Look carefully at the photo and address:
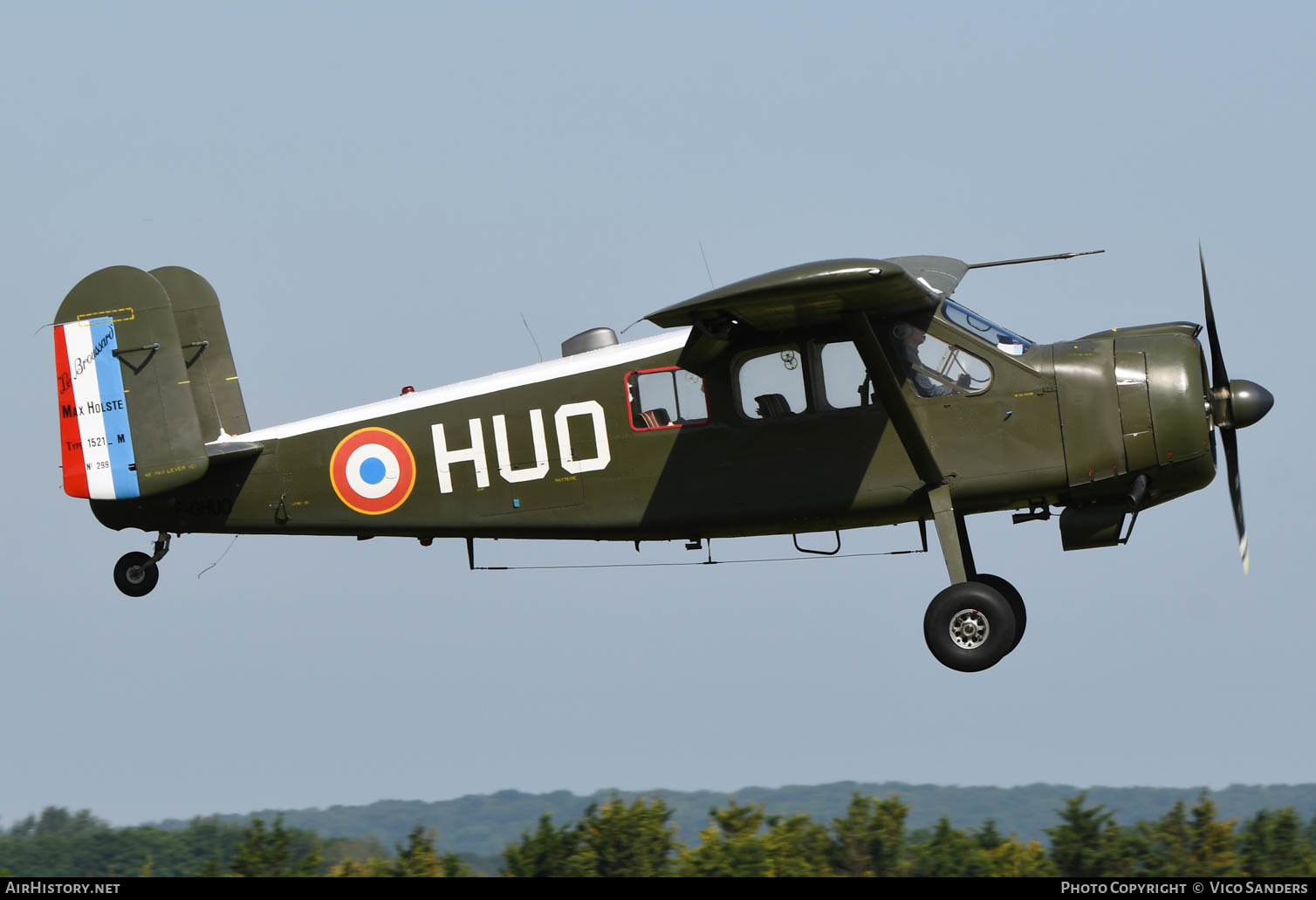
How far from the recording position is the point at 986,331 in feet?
37.9

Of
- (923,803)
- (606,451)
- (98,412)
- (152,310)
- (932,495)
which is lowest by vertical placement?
(923,803)

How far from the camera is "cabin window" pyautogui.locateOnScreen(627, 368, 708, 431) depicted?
11742mm

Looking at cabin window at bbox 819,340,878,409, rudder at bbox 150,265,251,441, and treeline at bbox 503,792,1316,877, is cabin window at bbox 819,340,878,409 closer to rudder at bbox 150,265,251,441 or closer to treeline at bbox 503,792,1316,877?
treeline at bbox 503,792,1316,877

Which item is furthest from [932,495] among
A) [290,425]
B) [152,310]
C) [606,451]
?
[152,310]

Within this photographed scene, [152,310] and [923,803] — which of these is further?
[923,803]

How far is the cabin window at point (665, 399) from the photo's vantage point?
38.5 feet

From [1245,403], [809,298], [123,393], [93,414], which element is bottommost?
[1245,403]

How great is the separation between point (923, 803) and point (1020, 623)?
9.84 meters

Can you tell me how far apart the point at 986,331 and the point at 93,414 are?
7.30 meters

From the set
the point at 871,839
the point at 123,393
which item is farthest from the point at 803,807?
the point at 123,393

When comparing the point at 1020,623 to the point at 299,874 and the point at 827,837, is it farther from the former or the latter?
the point at 299,874

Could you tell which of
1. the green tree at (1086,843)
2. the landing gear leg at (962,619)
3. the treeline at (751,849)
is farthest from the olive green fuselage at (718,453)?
the green tree at (1086,843)

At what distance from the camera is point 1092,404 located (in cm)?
1107

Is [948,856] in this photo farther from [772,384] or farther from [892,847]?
[772,384]
